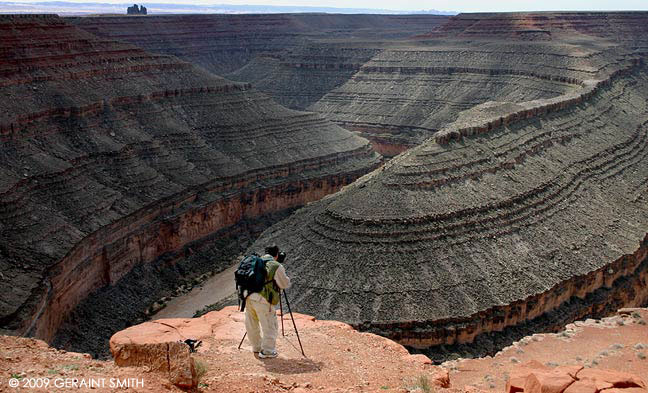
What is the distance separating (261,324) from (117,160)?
3294 centimetres

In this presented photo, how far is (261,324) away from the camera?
19.4 meters

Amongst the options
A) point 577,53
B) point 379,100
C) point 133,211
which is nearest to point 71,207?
point 133,211

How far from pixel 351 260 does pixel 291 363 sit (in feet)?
56.3

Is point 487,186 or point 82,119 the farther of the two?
point 82,119

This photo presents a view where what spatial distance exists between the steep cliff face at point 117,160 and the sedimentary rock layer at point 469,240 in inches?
353

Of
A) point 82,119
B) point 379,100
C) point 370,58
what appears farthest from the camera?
point 370,58

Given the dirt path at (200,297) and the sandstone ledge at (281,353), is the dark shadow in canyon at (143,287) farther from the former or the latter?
the sandstone ledge at (281,353)

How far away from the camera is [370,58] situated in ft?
336

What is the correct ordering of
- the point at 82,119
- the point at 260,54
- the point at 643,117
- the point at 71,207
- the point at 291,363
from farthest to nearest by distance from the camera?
1. the point at 260,54
2. the point at 643,117
3. the point at 82,119
4. the point at 71,207
5. the point at 291,363

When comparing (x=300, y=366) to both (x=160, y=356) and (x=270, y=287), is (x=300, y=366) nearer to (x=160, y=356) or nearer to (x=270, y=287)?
(x=270, y=287)

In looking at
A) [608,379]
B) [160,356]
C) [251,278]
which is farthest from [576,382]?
[160,356]

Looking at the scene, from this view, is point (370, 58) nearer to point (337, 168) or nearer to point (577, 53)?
point (577, 53)

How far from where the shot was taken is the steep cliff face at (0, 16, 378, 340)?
36906mm

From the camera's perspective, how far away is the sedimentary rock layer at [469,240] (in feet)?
112
